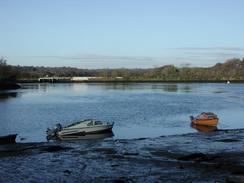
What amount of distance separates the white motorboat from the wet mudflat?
4.90m

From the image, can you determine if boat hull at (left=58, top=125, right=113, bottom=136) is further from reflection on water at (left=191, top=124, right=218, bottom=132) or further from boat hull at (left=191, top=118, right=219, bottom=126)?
boat hull at (left=191, top=118, right=219, bottom=126)

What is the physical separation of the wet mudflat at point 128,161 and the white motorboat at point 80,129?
193 inches

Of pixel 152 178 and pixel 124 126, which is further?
pixel 124 126

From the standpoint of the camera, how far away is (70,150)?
37.4 metres

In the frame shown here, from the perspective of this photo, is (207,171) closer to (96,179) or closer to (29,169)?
(96,179)

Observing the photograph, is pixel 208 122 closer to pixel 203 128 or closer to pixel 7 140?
pixel 203 128

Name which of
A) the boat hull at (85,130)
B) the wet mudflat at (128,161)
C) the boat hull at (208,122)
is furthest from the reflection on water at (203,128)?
the boat hull at (85,130)

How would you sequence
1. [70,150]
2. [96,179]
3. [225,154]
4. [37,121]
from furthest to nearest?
[37,121]
[70,150]
[225,154]
[96,179]

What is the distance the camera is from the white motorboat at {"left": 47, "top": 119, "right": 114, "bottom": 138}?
4866 centimetres

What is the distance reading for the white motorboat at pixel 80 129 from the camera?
1916 inches

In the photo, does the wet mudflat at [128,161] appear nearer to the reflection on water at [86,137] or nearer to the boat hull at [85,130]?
the reflection on water at [86,137]

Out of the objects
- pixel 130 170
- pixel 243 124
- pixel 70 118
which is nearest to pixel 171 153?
pixel 130 170

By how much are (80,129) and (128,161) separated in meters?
19.1

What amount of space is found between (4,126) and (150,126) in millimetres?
18758
